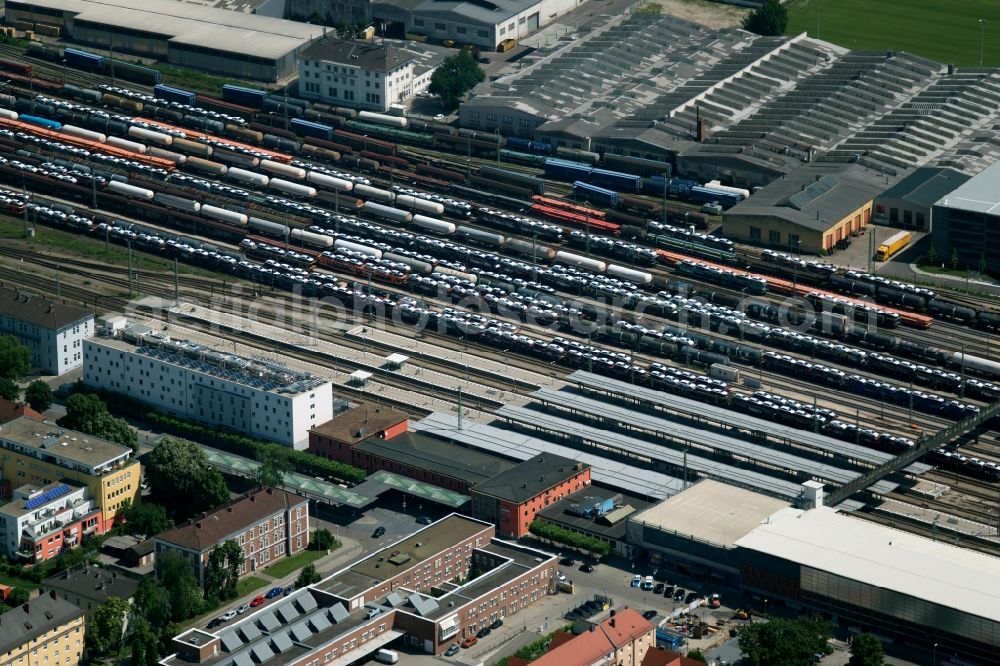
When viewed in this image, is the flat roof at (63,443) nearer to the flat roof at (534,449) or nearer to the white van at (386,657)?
the flat roof at (534,449)

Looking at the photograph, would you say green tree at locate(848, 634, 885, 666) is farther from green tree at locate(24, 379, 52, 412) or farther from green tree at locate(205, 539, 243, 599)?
green tree at locate(24, 379, 52, 412)

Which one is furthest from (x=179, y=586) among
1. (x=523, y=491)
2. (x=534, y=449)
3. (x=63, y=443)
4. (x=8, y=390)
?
(x=8, y=390)

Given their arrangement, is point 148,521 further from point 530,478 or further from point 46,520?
point 530,478

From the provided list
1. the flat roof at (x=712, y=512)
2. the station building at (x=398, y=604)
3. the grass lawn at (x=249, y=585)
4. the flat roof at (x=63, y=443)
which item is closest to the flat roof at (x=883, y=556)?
the flat roof at (x=712, y=512)

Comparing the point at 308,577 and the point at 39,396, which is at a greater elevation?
the point at 39,396

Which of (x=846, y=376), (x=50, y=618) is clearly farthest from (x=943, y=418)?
(x=50, y=618)
